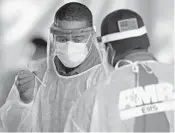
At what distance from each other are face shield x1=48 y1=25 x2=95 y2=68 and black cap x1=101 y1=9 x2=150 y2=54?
345 millimetres

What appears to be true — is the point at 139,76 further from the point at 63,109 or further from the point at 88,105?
the point at 63,109

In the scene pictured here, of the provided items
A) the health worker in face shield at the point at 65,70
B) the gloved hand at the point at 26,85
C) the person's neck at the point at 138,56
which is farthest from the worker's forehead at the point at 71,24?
the person's neck at the point at 138,56

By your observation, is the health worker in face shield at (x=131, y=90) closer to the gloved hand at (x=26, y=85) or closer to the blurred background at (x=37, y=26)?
the gloved hand at (x=26, y=85)

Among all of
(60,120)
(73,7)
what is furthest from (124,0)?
(60,120)

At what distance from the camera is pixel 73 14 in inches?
65.8

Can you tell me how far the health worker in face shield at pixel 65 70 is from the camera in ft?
5.41

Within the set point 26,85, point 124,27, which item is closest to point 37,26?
point 26,85

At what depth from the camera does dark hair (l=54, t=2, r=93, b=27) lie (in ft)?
5.46

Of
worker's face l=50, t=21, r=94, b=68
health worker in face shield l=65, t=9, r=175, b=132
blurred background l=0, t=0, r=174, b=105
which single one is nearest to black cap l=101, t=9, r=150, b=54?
health worker in face shield l=65, t=9, r=175, b=132

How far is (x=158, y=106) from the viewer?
4.09ft

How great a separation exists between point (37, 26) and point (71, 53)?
56cm

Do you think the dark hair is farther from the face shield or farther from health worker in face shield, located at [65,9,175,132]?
health worker in face shield, located at [65,9,175,132]

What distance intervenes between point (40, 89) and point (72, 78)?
173 mm

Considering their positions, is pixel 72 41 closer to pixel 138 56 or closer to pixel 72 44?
pixel 72 44
